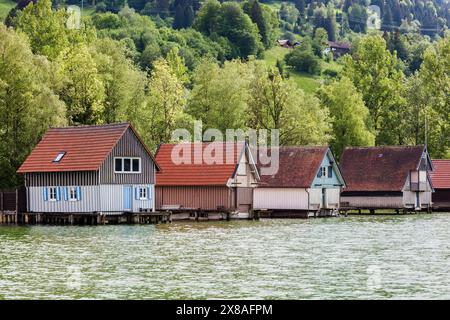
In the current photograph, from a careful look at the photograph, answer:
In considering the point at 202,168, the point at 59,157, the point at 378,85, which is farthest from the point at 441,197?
the point at 59,157

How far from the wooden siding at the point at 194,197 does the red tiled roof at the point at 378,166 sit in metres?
21.2

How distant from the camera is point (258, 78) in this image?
4058 inches

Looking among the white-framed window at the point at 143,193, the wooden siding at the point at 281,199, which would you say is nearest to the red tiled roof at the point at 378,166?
the wooden siding at the point at 281,199

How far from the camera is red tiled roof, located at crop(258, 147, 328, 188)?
83625mm

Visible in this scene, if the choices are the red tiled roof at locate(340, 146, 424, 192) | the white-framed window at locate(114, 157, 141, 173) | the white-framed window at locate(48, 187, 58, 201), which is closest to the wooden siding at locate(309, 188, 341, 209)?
the red tiled roof at locate(340, 146, 424, 192)

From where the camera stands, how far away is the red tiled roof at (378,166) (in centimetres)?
9481

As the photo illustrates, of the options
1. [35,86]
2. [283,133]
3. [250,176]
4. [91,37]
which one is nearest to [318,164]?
[250,176]

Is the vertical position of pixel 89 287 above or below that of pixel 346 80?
below

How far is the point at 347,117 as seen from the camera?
351ft

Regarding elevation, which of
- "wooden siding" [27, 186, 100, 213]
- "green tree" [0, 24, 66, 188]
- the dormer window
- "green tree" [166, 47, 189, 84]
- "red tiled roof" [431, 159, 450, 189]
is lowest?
"wooden siding" [27, 186, 100, 213]

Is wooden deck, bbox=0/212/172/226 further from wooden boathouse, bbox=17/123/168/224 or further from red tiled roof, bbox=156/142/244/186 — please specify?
red tiled roof, bbox=156/142/244/186

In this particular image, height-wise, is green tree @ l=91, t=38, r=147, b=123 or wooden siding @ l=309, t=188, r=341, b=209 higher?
green tree @ l=91, t=38, r=147, b=123

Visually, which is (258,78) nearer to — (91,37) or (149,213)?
(91,37)

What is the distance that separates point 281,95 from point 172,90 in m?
11.3
